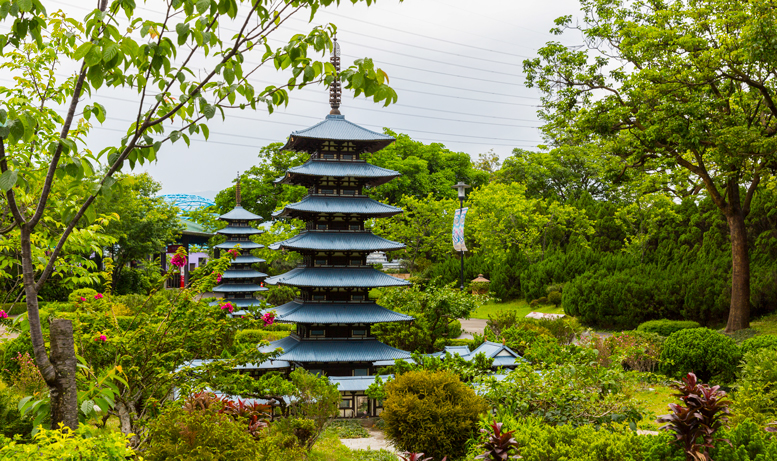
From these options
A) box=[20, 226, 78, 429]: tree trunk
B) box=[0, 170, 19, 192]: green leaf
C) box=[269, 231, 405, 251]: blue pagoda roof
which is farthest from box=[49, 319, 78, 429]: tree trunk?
box=[269, 231, 405, 251]: blue pagoda roof

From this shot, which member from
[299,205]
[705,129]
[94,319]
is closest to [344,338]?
[299,205]

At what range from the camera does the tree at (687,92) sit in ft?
56.5

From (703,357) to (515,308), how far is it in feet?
60.3

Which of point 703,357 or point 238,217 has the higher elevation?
point 238,217

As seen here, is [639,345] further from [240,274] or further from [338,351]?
[240,274]

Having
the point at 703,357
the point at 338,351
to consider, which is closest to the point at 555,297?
the point at 703,357

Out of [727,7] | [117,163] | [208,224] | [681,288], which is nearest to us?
[117,163]

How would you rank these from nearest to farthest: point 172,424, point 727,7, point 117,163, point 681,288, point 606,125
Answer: point 117,163, point 172,424, point 727,7, point 606,125, point 681,288

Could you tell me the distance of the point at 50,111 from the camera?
5363mm

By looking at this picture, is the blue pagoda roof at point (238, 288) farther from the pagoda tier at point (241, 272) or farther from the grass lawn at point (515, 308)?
the grass lawn at point (515, 308)

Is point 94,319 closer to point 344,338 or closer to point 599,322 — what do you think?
point 344,338

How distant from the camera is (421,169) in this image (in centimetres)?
4828

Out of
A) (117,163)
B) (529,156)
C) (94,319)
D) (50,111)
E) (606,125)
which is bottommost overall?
(94,319)

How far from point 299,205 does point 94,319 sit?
7.96 m
